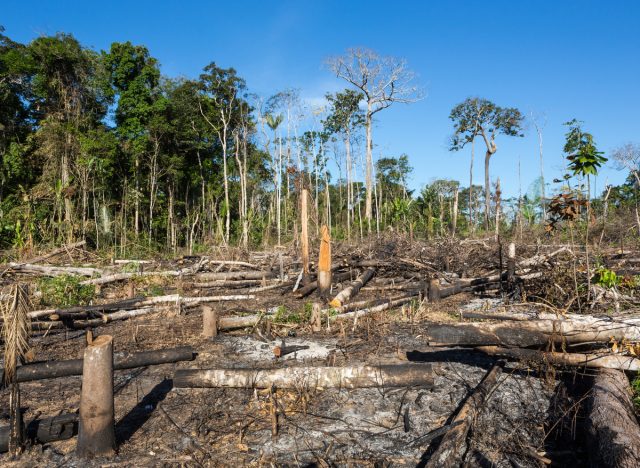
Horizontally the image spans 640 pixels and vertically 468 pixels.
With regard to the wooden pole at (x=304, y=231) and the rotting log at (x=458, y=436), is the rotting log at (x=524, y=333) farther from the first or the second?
the wooden pole at (x=304, y=231)

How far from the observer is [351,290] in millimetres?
8883

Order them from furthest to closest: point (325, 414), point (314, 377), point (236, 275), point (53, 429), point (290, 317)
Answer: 1. point (236, 275)
2. point (290, 317)
3. point (314, 377)
4. point (325, 414)
5. point (53, 429)

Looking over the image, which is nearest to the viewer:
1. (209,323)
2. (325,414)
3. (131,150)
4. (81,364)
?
(325,414)

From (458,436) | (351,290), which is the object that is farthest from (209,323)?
(458,436)

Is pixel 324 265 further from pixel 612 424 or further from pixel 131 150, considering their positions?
pixel 131 150

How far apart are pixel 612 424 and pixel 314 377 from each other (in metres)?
2.41

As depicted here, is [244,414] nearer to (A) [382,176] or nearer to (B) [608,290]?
(B) [608,290]

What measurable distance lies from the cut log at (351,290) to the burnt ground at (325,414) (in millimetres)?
1735

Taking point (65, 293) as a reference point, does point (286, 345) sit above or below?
below

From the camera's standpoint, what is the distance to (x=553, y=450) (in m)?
3.35

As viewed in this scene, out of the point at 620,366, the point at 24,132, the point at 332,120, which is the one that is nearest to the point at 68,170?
the point at 24,132

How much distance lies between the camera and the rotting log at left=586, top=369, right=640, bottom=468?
9.18 feet

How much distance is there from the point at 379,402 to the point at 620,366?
2171 millimetres

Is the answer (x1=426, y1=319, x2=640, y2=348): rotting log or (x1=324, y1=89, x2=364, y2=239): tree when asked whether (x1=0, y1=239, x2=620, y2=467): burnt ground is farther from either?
(x1=324, y1=89, x2=364, y2=239): tree
